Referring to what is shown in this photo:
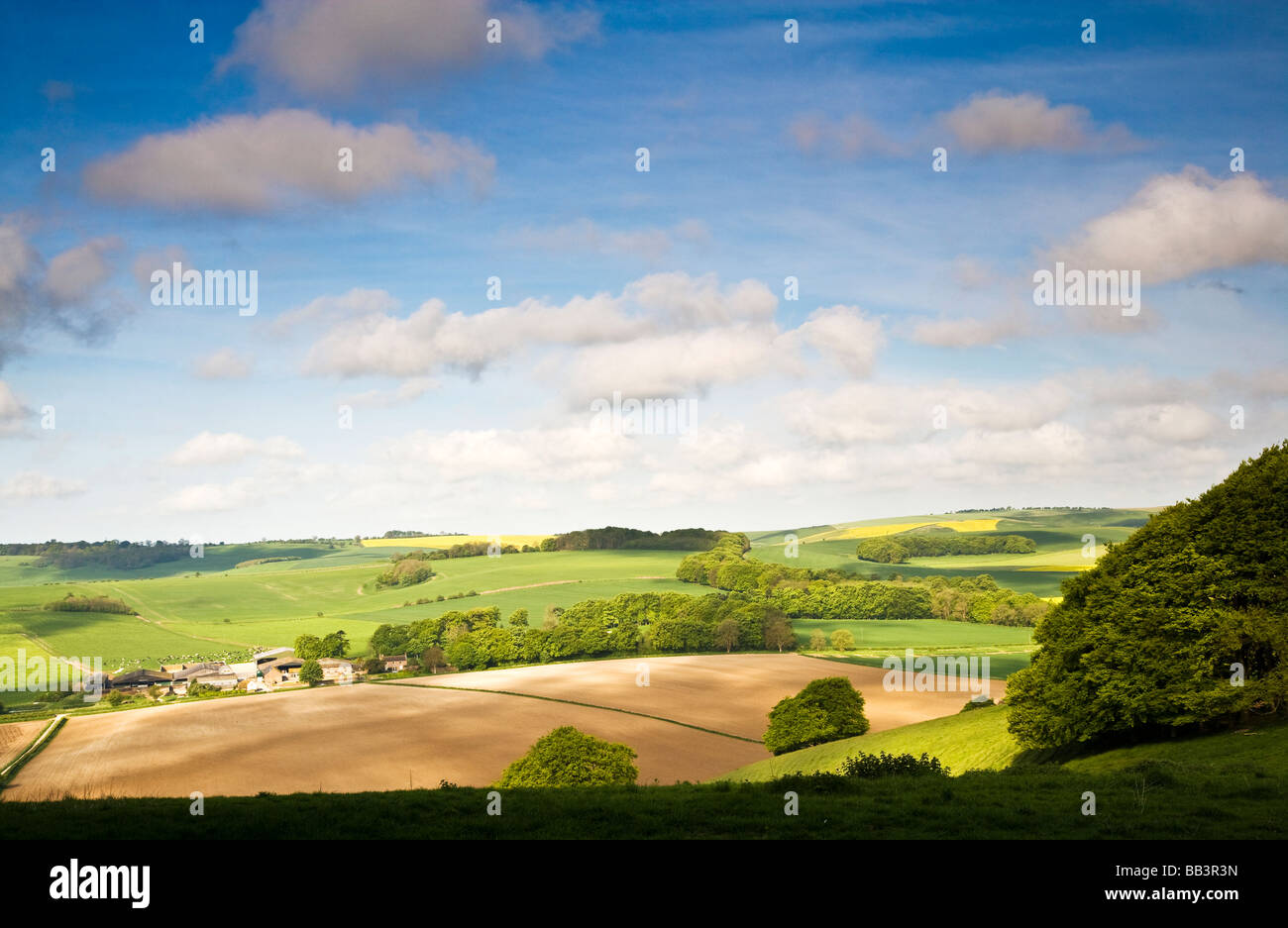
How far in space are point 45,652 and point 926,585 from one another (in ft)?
535

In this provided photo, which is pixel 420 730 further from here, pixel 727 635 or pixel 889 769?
pixel 727 635

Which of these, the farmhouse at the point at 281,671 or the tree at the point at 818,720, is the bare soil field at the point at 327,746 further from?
the farmhouse at the point at 281,671

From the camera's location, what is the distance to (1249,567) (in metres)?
36.2

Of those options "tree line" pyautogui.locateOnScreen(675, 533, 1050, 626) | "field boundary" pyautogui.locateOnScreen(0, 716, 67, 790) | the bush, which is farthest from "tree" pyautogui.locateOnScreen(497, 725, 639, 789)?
"tree line" pyautogui.locateOnScreen(675, 533, 1050, 626)

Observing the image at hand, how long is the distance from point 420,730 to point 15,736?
131ft

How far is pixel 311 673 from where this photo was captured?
422 feet

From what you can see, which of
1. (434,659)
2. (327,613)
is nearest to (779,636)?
(434,659)

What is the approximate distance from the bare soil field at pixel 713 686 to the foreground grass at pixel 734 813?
172 ft

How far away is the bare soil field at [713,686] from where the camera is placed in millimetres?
80250

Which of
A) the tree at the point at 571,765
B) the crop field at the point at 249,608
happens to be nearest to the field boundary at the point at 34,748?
the tree at the point at 571,765

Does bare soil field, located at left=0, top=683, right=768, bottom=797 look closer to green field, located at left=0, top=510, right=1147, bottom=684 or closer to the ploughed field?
the ploughed field

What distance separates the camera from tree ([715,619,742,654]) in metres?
138
